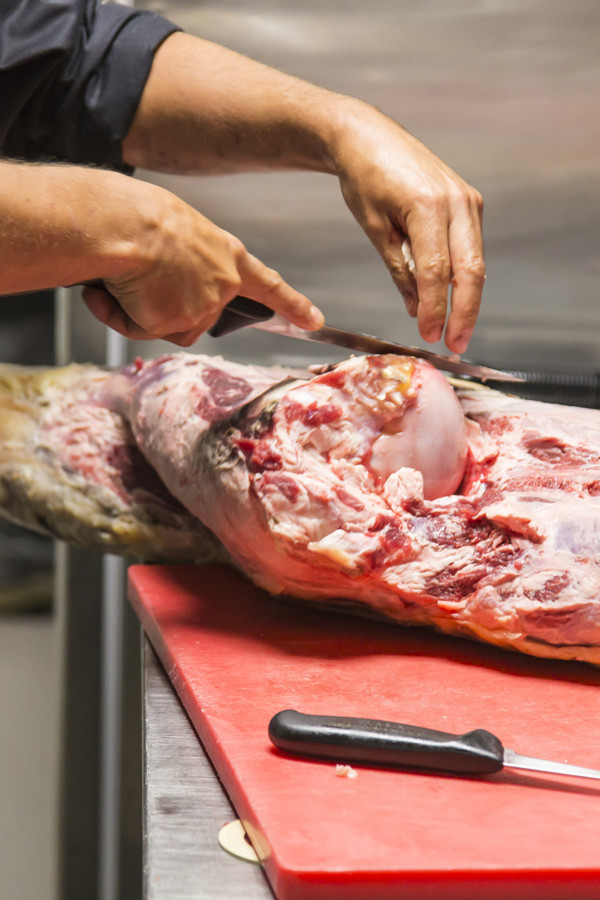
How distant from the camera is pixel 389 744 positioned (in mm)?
725

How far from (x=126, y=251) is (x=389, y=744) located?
66cm

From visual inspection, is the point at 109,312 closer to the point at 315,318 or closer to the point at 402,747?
the point at 315,318

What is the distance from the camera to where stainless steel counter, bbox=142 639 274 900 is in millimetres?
622

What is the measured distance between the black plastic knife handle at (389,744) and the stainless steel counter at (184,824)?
9 centimetres

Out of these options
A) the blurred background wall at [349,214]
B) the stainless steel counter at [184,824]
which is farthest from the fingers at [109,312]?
the blurred background wall at [349,214]

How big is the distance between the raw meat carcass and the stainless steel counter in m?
0.28

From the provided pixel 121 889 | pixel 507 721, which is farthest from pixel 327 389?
pixel 121 889

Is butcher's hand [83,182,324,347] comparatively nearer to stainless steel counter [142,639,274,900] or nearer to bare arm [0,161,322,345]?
bare arm [0,161,322,345]

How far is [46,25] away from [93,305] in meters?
0.79

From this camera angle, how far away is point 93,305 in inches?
45.7

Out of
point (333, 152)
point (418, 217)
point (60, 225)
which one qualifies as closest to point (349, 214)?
point (333, 152)

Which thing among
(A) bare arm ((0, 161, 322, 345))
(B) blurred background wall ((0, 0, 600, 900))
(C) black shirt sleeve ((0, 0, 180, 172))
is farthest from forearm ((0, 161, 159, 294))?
(B) blurred background wall ((0, 0, 600, 900))

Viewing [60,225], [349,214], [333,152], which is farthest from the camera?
[349,214]

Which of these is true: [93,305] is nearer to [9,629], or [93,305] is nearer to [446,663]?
[446,663]
